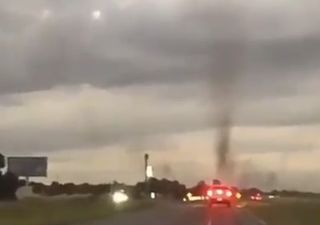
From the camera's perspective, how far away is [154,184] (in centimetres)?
19025

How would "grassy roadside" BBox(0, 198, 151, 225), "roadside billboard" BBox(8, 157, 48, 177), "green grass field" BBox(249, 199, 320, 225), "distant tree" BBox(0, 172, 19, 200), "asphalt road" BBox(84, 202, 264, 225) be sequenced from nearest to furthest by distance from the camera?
"asphalt road" BBox(84, 202, 264, 225), "green grass field" BBox(249, 199, 320, 225), "grassy roadside" BBox(0, 198, 151, 225), "distant tree" BBox(0, 172, 19, 200), "roadside billboard" BBox(8, 157, 48, 177)

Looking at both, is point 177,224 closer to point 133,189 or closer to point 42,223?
point 42,223

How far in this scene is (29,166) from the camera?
15050 cm

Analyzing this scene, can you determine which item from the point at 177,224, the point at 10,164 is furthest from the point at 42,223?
the point at 10,164

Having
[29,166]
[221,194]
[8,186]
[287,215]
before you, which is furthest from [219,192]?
[29,166]

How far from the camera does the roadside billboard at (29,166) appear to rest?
14938 centimetres

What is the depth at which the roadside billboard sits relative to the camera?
14938cm

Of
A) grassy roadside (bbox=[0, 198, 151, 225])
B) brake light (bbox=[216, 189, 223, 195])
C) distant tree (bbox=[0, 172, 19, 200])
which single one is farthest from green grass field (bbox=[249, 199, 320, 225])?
distant tree (bbox=[0, 172, 19, 200])

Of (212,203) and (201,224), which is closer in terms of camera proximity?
(201,224)

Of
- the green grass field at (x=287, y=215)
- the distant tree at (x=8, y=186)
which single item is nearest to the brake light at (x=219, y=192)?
the green grass field at (x=287, y=215)

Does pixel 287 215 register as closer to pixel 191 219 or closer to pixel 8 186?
pixel 191 219

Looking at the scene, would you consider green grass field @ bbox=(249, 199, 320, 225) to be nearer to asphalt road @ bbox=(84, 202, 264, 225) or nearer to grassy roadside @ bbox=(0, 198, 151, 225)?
asphalt road @ bbox=(84, 202, 264, 225)

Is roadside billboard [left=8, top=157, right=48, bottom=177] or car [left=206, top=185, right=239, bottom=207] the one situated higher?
roadside billboard [left=8, top=157, right=48, bottom=177]

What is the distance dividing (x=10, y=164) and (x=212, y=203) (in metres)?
79.0
